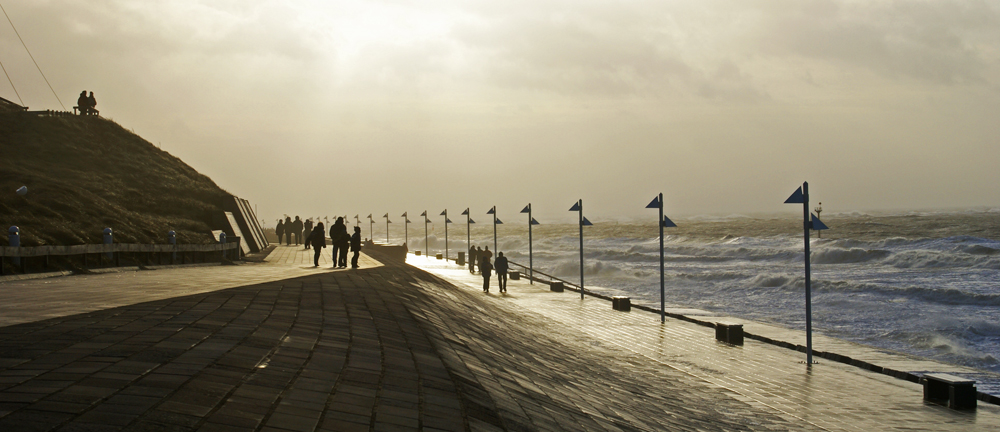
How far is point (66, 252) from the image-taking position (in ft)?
47.4

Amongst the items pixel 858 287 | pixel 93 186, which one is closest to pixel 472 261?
pixel 93 186

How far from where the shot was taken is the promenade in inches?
145

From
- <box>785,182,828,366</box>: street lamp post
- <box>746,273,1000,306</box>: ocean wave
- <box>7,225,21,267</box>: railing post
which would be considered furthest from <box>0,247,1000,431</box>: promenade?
<box>746,273,1000,306</box>: ocean wave

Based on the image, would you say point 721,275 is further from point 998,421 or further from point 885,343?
point 998,421

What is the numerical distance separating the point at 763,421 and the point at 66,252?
44.9 feet

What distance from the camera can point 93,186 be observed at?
26.2 metres

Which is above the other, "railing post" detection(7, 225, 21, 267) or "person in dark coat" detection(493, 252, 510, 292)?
"railing post" detection(7, 225, 21, 267)

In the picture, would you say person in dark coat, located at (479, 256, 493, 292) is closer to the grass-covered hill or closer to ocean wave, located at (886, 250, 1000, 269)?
the grass-covered hill

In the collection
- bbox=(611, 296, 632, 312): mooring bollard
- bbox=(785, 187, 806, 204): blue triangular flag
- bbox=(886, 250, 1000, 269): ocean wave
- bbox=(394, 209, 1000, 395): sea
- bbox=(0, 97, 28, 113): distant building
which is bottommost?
bbox=(394, 209, 1000, 395): sea

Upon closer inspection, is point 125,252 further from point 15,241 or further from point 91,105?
point 91,105

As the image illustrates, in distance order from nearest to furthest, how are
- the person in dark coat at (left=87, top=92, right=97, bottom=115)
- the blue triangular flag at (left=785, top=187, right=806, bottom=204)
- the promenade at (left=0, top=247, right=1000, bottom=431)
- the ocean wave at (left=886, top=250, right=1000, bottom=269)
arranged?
the promenade at (left=0, top=247, right=1000, bottom=431), the blue triangular flag at (left=785, top=187, right=806, bottom=204), the person in dark coat at (left=87, top=92, right=97, bottom=115), the ocean wave at (left=886, top=250, right=1000, bottom=269)

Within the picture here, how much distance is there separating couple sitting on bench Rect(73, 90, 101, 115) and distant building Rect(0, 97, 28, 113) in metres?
2.43

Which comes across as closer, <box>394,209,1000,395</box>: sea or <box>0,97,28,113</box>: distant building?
<box>394,209,1000,395</box>: sea

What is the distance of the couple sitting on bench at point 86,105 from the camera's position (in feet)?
121
